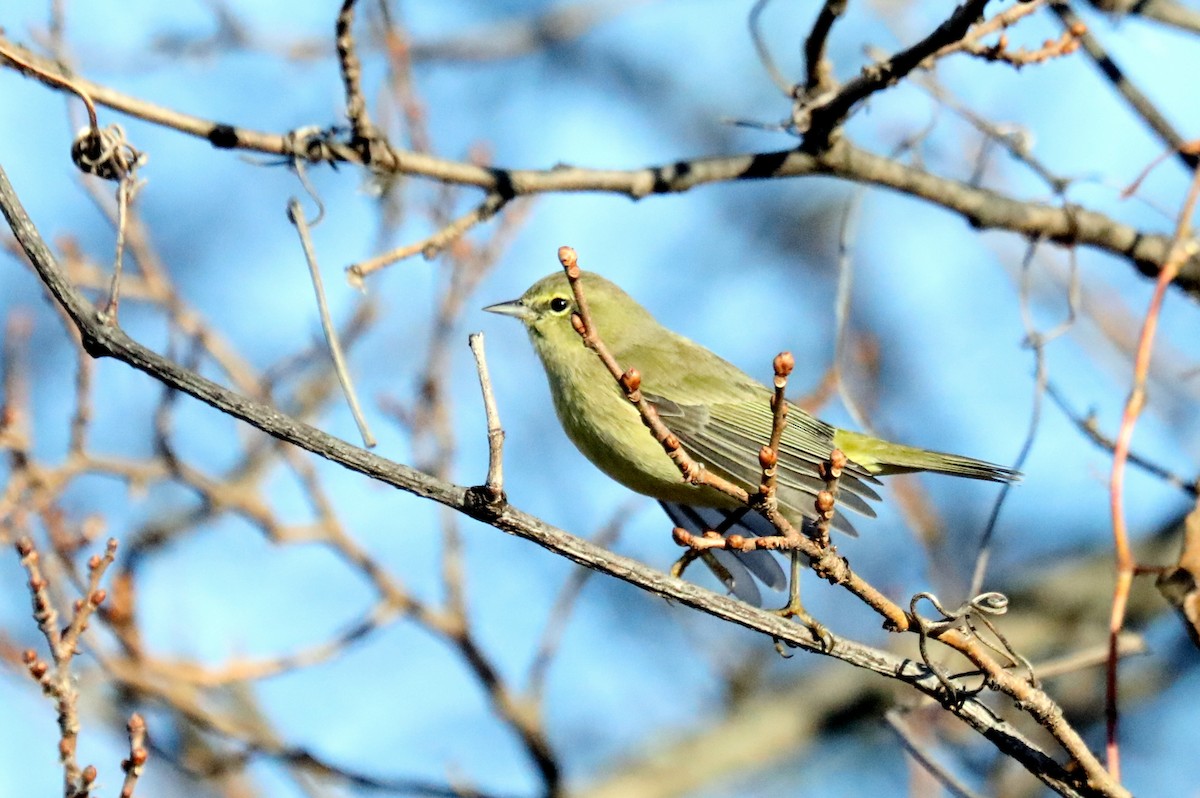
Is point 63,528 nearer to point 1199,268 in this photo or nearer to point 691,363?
point 691,363

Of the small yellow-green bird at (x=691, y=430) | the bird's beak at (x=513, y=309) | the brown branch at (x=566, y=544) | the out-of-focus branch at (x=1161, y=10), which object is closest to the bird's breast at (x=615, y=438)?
the small yellow-green bird at (x=691, y=430)

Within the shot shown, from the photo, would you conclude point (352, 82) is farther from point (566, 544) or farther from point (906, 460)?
point (906, 460)

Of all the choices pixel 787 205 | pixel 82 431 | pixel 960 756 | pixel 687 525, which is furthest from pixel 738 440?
pixel 787 205

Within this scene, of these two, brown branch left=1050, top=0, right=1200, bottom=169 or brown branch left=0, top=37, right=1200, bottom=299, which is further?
brown branch left=1050, top=0, right=1200, bottom=169

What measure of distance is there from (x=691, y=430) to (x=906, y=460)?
76 cm

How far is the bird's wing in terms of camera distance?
3748mm

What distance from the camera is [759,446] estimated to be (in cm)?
430

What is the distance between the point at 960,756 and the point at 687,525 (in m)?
1.71

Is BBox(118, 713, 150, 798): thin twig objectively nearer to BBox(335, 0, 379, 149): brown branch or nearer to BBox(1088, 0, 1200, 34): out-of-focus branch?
BBox(335, 0, 379, 149): brown branch

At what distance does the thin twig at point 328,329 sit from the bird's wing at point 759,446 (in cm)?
144

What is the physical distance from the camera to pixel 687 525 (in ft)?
14.3

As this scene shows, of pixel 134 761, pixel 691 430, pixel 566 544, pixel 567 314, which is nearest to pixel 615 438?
pixel 691 430

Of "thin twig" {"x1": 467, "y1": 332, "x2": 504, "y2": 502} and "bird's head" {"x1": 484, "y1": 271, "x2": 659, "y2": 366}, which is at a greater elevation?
"bird's head" {"x1": 484, "y1": 271, "x2": 659, "y2": 366}

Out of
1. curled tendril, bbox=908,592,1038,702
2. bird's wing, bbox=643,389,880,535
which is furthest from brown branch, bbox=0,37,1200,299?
curled tendril, bbox=908,592,1038,702
